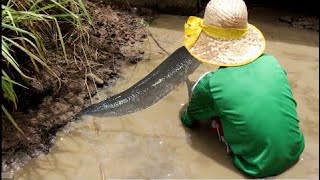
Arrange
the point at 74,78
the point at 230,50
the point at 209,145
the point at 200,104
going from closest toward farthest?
the point at 230,50 → the point at 200,104 → the point at 209,145 → the point at 74,78

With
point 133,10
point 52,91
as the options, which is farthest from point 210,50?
point 133,10

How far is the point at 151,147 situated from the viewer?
319 cm

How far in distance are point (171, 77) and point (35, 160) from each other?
4.65 ft

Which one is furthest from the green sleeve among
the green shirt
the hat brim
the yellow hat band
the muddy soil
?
the muddy soil

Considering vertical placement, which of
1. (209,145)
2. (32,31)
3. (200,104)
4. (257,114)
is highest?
(32,31)

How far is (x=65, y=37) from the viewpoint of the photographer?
12.7 feet

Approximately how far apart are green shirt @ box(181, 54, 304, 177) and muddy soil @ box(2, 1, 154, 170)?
1.14 m

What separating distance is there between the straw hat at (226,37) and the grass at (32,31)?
3.64ft

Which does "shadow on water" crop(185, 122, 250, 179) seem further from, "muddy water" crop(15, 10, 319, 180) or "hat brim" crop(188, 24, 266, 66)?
"hat brim" crop(188, 24, 266, 66)

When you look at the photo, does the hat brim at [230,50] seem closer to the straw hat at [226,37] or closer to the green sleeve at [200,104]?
the straw hat at [226,37]

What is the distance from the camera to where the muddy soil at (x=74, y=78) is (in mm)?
3150

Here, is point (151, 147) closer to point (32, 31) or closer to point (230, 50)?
point (230, 50)

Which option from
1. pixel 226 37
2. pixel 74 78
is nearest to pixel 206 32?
pixel 226 37

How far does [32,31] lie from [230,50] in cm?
147
